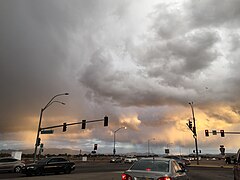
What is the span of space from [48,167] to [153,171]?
1793cm

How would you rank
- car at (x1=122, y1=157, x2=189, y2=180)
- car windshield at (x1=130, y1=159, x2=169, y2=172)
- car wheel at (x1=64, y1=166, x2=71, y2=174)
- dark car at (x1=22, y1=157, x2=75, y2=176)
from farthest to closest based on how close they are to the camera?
car wheel at (x1=64, y1=166, x2=71, y2=174)
dark car at (x1=22, y1=157, x2=75, y2=176)
car windshield at (x1=130, y1=159, x2=169, y2=172)
car at (x1=122, y1=157, x2=189, y2=180)

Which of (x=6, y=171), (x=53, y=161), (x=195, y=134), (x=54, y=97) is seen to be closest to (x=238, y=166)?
(x=53, y=161)

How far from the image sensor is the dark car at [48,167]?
22359 mm

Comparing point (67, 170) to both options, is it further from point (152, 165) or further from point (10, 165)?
point (152, 165)

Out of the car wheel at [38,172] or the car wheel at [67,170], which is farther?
the car wheel at [67,170]

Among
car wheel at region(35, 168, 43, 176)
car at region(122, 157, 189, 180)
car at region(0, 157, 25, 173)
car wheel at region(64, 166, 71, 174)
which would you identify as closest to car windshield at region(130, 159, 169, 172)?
car at region(122, 157, 189, 180)

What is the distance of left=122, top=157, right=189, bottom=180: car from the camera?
7.55m

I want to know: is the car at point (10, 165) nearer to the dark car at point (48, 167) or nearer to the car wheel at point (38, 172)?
the dark car at point (48, 167)

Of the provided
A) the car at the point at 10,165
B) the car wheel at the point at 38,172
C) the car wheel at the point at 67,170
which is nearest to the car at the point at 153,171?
the car wheel at the point at 38,172

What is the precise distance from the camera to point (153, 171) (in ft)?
25.7

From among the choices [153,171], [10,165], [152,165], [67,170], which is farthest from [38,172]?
[153,171]

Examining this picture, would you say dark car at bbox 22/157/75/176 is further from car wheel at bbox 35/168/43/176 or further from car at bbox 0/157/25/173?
car at bbox 0/157/25/173

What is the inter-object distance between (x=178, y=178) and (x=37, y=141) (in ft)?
95.8

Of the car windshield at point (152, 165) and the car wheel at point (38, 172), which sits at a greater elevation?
the car windshield at point (152, 165)
